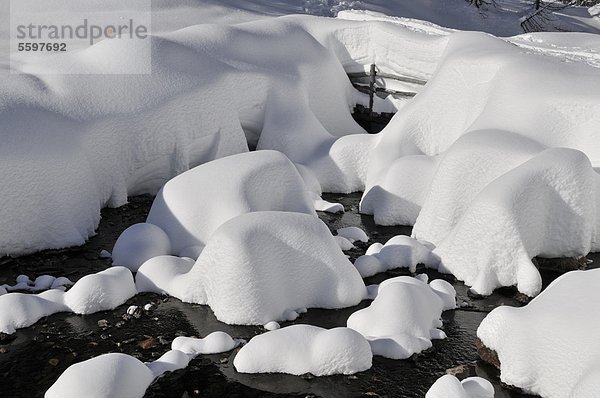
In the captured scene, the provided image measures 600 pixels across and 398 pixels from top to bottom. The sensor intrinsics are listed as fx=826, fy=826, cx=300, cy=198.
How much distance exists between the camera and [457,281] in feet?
27.8

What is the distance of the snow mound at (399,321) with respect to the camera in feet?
22.3

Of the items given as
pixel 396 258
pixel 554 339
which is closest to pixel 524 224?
pixel 396 258

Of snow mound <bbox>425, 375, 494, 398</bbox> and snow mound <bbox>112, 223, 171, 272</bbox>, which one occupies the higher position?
snow mound <bbox>425, 375, 494, 398</bbox>

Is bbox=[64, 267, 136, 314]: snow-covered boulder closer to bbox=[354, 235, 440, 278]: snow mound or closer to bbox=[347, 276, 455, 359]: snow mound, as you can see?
bbox=[347, 276, 455, 359]: snow mound

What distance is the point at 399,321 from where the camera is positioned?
6.98 metres

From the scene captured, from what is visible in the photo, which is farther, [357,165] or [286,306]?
[357,165]

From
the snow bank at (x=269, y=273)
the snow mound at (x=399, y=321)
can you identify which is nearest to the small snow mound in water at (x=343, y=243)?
the snow bank at (x=269, y=273)

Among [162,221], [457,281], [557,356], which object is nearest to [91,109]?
[162,221]

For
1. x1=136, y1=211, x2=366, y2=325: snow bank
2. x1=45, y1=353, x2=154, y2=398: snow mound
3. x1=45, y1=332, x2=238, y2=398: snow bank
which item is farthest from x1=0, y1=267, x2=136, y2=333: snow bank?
x1=45, y1=353, x2=154, y2=398: snow mound

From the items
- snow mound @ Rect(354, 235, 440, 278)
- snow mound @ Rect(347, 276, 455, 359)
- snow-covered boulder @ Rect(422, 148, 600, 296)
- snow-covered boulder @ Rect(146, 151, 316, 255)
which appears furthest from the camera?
snow-covered boulder @ Rect(146, 151, 316, 255)

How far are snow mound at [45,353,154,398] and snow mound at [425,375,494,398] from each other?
215 cm

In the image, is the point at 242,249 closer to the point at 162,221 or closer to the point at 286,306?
the point at 286,306

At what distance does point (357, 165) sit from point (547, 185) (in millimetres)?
3555

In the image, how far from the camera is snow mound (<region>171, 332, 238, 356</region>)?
22.3 ft
